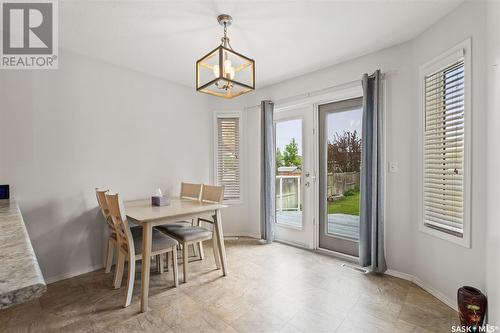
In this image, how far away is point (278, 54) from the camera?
2.76 meters

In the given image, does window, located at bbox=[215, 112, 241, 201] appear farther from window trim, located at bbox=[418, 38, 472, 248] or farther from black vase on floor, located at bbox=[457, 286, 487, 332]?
black vase on floor, located at bbox=[457, 286, 487, 332]

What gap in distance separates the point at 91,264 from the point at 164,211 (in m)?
1.24

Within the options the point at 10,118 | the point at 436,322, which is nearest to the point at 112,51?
the point at 10,118

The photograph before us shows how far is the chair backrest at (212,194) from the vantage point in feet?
9.26

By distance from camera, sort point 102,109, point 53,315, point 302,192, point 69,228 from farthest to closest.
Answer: point 302,192
point 102,109
point 69,228
point 53,315

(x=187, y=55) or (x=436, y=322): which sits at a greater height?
(x=187, y=55)

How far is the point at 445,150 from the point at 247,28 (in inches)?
81.2

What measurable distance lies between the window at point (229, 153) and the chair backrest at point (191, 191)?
31.0 inches

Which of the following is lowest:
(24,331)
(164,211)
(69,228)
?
(24,331)

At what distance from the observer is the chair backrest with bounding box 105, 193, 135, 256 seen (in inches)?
80.5

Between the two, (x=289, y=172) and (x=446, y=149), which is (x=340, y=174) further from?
(x=446, y=149)

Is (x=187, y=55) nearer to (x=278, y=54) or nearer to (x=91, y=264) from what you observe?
(x=278, y=54)

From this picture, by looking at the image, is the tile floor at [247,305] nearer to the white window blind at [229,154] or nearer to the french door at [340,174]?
the french door at [340,174]

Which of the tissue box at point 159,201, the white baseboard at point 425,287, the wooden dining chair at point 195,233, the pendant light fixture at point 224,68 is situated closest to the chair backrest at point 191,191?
the wooden dining chair at point 195,233
